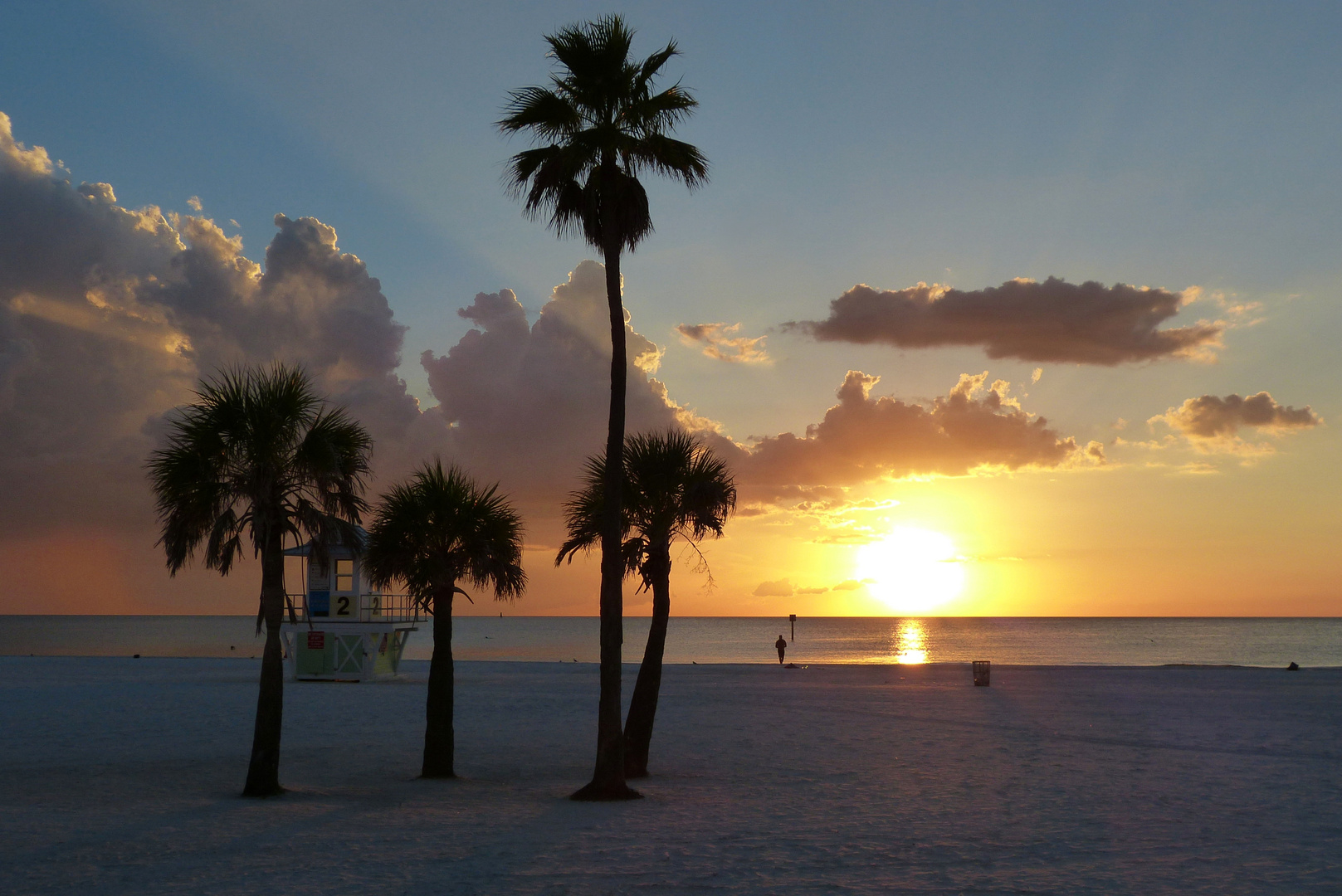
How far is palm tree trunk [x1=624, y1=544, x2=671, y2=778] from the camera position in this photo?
63.7 ft

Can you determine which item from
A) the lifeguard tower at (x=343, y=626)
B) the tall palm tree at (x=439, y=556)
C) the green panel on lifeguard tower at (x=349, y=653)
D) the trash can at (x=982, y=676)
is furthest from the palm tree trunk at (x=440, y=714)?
the trash can at (x=982, y=676)

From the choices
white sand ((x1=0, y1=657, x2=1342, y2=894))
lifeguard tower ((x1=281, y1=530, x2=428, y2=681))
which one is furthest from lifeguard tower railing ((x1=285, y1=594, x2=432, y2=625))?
white sand ((x1=0, y1=657, x2=1342, y2=894))

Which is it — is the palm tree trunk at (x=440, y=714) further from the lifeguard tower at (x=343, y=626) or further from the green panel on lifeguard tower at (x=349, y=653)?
the green panel on lifeguard tower at (x=349, y=653)

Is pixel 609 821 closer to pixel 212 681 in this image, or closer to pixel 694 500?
pixel 694 500

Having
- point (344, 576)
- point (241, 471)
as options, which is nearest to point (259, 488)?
point (241, 471)

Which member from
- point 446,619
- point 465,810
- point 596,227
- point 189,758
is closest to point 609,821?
point 465,810

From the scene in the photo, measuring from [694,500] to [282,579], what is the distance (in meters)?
7.43

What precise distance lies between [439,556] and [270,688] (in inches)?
150

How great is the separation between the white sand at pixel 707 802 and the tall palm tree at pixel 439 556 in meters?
1.37

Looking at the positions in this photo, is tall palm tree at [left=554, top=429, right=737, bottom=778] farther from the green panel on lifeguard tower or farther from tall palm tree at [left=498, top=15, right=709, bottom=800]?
the green panel on lifeguard tower

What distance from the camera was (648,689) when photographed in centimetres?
1975

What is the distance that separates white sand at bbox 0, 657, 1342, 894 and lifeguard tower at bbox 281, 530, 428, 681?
8.08 m

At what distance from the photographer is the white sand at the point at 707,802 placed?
11422 millimetres

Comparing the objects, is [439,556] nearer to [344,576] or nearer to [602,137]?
[602,137]
